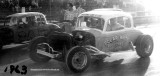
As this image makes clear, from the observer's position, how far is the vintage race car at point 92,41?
779 centimetres

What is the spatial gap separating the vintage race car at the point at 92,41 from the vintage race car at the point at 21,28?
A: 9.35 feet

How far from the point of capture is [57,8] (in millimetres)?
25797

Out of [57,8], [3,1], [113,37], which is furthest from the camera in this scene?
[57,8]

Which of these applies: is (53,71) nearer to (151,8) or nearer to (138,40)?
(138,40)

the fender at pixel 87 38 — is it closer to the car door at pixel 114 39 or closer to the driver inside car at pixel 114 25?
the car door at pixel 114 39

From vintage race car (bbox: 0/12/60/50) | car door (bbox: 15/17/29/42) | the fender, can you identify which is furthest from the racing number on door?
car door (bbox: 15/17/29/42)

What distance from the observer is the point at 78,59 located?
7742 millimetres

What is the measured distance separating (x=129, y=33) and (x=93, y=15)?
1.37 metres

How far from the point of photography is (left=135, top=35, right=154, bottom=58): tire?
31.1ft

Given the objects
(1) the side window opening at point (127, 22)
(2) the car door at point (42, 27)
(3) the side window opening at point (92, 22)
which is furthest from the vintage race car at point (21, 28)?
(1) the side window opening at point (127, 22)

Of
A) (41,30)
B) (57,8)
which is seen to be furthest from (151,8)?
(41,30)

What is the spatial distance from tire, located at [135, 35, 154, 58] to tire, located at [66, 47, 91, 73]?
2448 mm

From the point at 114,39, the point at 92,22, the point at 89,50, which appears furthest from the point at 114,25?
the point at 89,50

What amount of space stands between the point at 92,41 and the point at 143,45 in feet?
6.62
